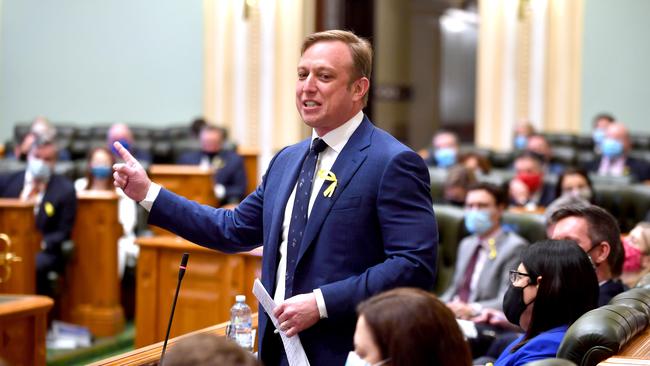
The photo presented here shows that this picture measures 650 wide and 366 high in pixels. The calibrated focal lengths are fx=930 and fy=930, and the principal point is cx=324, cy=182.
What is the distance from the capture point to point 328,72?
2.27m

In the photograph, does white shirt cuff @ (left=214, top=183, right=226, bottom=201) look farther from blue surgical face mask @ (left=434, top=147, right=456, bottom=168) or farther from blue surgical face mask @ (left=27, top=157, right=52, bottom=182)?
blue surgical face mask @ (left=434, top=147, right=456, bottom=168)

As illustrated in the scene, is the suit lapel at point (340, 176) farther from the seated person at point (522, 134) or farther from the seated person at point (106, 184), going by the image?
the seated person at point (522, 134)

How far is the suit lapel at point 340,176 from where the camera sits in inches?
89.5

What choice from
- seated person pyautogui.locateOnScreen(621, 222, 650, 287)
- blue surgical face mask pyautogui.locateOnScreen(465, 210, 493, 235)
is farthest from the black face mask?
blue surgical face mask pyautogui.locateOnScreen(465, 210, 493, 235)

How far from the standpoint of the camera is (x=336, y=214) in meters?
2.27

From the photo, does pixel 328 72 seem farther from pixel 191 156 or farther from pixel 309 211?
pixel 191 156

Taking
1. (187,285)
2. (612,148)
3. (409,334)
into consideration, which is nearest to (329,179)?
(409,334)

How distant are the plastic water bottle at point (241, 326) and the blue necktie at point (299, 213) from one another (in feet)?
1.50

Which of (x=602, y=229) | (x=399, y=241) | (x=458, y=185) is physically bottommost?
(x=458, y=185)

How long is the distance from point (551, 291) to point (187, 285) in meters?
2.66

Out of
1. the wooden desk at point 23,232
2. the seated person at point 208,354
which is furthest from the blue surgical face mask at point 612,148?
the seated person at point 208,354

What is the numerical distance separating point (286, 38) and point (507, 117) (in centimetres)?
288

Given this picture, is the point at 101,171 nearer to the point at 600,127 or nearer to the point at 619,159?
the point at 619,159

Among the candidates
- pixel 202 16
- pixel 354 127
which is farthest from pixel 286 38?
pixel 354 127
